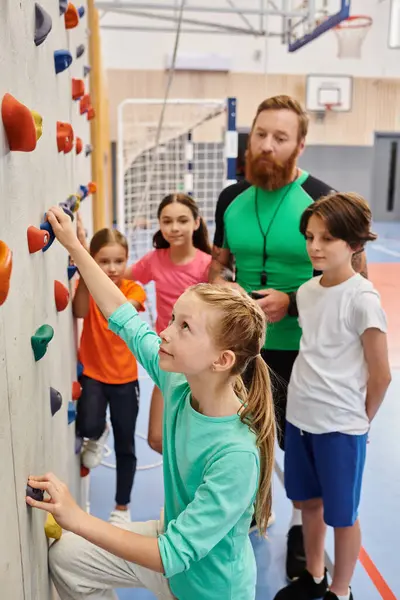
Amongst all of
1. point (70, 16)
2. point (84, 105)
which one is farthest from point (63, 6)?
point (84, 105)

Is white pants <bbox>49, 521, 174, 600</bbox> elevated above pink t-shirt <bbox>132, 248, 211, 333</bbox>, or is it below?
below

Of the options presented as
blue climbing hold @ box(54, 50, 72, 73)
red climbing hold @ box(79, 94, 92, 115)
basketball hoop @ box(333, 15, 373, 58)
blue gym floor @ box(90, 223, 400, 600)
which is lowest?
blue gym floor @ box(90, 223, 400, 600)

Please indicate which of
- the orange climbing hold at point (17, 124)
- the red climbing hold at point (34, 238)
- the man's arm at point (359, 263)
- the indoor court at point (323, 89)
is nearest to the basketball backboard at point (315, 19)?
the indoor court at point (323, 89)

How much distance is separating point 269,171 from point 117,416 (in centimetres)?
99

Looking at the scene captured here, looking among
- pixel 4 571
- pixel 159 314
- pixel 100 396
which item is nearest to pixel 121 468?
pixel 100 396

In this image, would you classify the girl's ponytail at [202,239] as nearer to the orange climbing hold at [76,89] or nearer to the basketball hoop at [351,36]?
the orange climbing hold at [76,89]

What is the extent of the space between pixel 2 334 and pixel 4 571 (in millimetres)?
347

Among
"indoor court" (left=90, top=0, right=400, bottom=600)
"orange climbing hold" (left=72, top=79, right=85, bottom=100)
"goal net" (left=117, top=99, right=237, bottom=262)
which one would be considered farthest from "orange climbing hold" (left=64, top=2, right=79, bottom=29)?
"indoor court" (left=90, top=0, right=400, bottom=600)

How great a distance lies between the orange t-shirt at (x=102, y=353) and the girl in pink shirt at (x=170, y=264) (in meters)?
0.23

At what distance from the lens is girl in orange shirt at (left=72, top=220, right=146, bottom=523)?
204 cm

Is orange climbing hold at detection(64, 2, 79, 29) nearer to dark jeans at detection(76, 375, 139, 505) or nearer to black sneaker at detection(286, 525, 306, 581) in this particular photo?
dark jeans at detection(76, 375, 139, 505)

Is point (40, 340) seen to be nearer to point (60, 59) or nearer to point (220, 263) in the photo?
point (60, 59)

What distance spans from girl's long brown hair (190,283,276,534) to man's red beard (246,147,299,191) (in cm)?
78

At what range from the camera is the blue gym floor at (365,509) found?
6.61 ft
